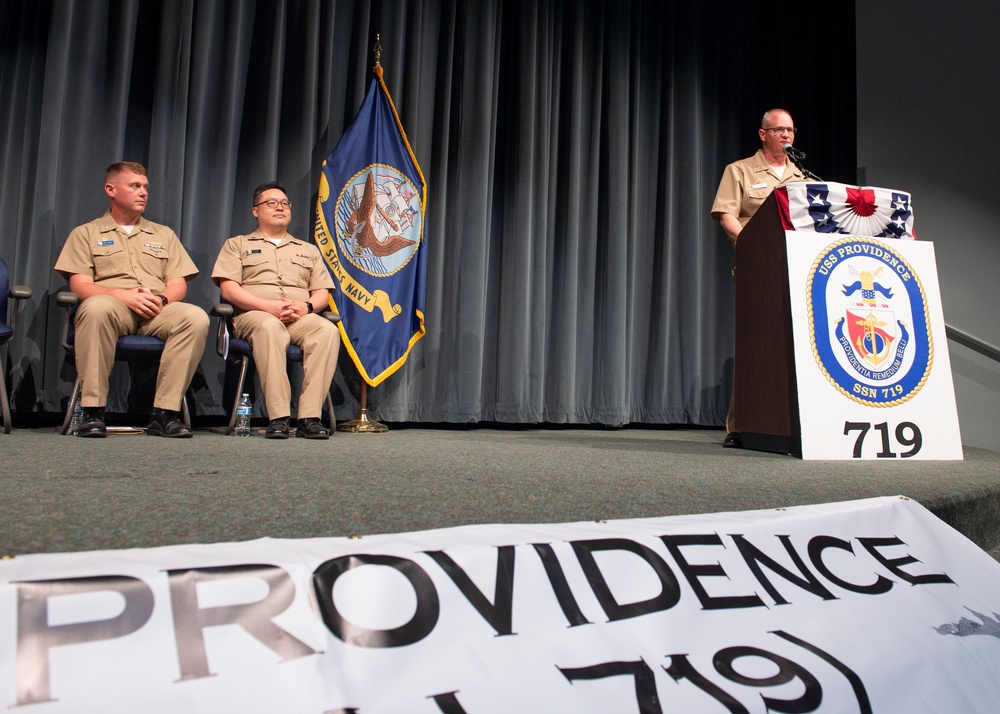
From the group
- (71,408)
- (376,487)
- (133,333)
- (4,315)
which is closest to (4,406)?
(71,408)

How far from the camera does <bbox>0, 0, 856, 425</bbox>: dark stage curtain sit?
2.70m

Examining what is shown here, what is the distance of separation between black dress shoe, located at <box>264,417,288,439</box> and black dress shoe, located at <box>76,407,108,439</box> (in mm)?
508

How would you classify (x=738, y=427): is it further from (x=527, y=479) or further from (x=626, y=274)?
(x=626, y=274)

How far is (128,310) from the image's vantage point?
2.33 meters

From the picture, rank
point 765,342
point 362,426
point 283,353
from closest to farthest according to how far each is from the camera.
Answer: point 765,342, point 283,353, point 362,426

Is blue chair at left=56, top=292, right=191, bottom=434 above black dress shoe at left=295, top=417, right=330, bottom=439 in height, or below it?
above

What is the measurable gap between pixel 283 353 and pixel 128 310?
1.77 ft

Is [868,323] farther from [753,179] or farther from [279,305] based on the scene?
[279,305]

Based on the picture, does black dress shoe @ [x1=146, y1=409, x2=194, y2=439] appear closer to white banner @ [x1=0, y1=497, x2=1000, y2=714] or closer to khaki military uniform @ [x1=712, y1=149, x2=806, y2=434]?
white banner @ [x1=0, y1=497, x2=1000, y2=714]

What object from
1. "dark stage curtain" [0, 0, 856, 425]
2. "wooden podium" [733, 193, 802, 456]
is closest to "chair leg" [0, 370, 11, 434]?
"dark stage curtain" [0, 0, 856, 425]

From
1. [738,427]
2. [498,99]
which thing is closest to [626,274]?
[498,99]

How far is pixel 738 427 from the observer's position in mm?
2312

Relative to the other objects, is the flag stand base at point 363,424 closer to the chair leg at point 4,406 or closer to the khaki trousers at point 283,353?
the khaki trousers at point 283,353

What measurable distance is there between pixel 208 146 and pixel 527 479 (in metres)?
2.40
